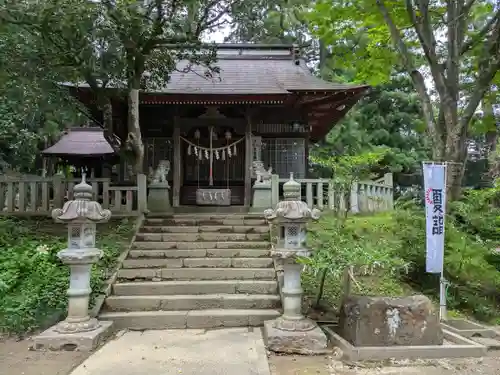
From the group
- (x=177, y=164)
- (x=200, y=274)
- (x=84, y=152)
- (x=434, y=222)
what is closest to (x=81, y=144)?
(x=84, y=152)

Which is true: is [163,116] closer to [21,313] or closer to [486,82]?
[21,313]

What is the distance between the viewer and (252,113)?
37.1ft

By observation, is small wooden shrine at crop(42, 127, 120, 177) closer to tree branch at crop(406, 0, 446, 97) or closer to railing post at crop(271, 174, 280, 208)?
railing post at crop(271, 174, 280, 208)

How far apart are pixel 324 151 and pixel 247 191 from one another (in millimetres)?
9144

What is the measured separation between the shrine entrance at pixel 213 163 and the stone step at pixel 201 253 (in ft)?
14.2

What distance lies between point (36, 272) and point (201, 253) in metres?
2.66

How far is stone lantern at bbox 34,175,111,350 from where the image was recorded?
16.4ft

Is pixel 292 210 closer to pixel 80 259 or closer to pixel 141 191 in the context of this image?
pixel 80 259

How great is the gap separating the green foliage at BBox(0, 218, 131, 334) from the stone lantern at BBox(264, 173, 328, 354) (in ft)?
9.40

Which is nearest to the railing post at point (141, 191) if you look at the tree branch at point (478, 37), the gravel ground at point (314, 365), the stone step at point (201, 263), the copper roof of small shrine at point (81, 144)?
the stone step at point (201, 263)

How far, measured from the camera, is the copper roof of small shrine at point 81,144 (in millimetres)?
17641

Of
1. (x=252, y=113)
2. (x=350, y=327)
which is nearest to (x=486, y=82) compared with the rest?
(x=252, y=113)

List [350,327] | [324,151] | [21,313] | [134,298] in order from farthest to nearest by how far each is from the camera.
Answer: [324,151]
[134,298]
[21,313]
[350,327]

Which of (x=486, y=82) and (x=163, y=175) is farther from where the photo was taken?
(x=163, y=175)
